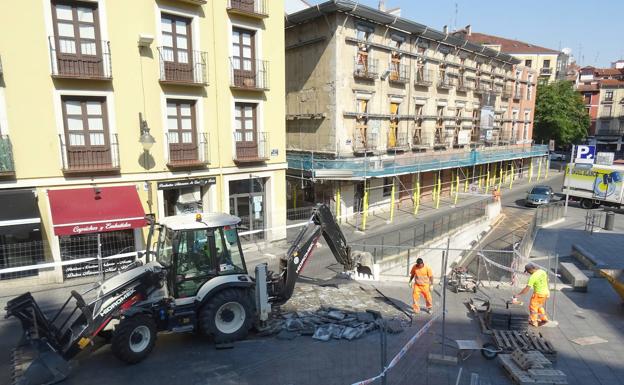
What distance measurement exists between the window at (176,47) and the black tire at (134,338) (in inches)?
380

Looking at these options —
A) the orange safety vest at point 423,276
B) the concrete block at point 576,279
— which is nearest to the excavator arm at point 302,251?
the orange safety vest at point 423,276

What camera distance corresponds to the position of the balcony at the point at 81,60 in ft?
38.7

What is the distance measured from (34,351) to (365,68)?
778 inches

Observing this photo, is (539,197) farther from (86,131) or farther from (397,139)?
(86,131)

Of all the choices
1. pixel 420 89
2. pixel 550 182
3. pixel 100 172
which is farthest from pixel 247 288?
pixel 550 182

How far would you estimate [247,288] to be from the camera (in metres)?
7.79

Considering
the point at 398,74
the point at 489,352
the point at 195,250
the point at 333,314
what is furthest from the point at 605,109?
the point at 195,250

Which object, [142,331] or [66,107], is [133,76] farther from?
[142,331]

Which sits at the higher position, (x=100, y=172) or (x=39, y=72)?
(x=39, y=72)

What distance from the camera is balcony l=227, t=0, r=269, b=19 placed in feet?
48.9

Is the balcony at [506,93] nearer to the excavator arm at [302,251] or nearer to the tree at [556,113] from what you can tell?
the tree at [556,113]

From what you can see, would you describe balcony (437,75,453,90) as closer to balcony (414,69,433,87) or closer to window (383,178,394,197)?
balcony (414,69,433,87)

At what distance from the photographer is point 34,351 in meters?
6.08

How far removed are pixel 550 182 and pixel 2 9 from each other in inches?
1685
